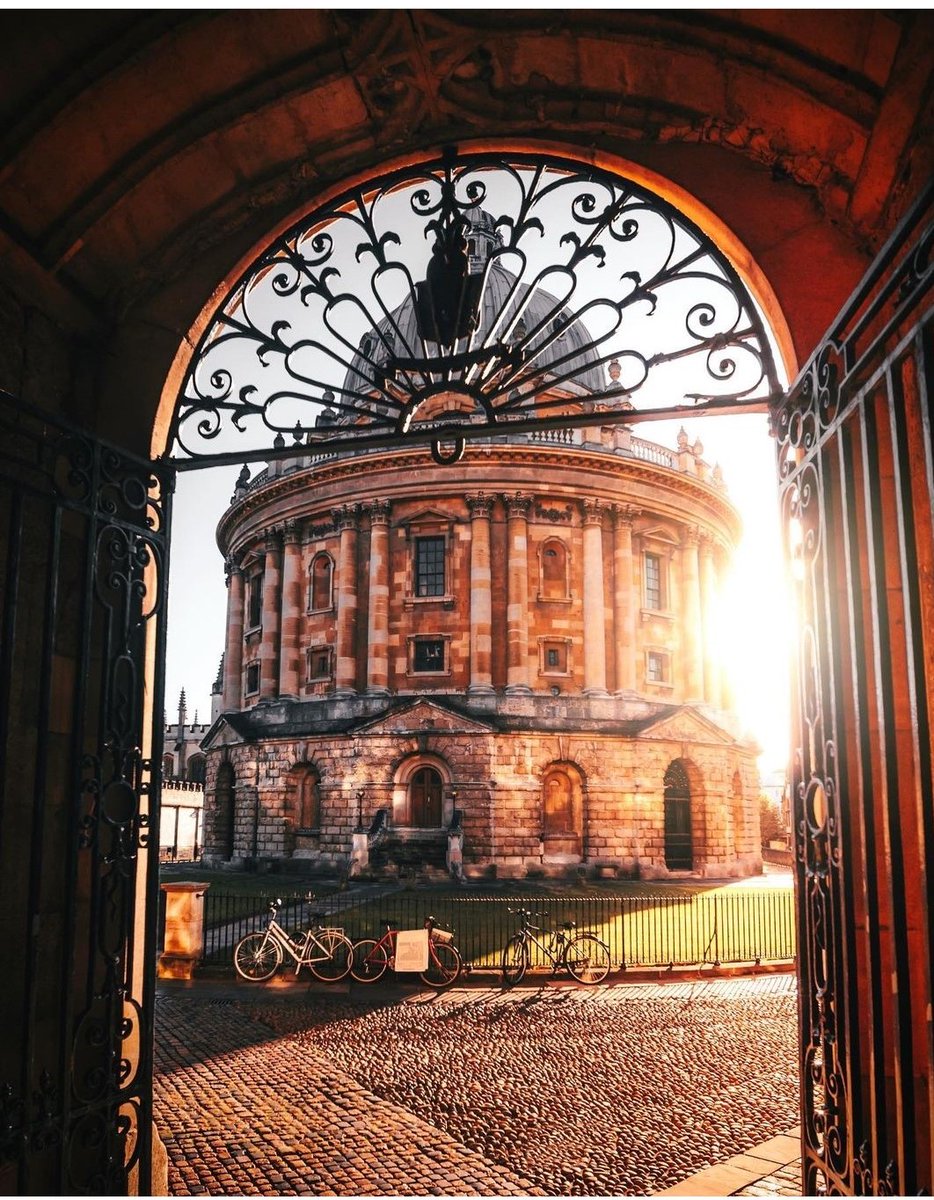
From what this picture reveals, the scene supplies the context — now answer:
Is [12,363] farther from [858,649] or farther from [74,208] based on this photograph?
[858,649]

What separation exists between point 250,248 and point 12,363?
1463 mm

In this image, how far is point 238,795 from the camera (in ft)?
124

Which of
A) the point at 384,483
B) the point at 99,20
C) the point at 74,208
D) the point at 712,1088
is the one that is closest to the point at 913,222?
the point at 99,20

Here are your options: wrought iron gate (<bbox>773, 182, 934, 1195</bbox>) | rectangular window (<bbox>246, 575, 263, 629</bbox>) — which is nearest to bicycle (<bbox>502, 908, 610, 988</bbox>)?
wrought iron gate (<bbox>773, 182, 934, 1195</bbox>)

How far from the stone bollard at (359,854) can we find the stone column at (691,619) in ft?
48.0

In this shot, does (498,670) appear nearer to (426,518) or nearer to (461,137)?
(426,518)

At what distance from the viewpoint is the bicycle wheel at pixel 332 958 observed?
45.8 ft

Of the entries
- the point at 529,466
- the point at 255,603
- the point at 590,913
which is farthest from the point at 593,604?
the point at 255,603

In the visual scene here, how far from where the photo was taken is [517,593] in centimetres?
3409

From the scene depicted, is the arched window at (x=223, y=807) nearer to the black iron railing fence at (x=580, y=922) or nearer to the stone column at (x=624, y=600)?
the black iron railing fence at (x=580, y=922)

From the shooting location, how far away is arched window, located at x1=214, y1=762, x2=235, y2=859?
3994 cm

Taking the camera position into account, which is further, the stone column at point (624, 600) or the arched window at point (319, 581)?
the arched window at point (319, 581)

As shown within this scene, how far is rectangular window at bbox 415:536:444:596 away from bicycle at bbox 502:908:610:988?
21.7 metres

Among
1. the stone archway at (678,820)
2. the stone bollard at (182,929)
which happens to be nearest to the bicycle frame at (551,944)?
the stone bollard at (182,929)
